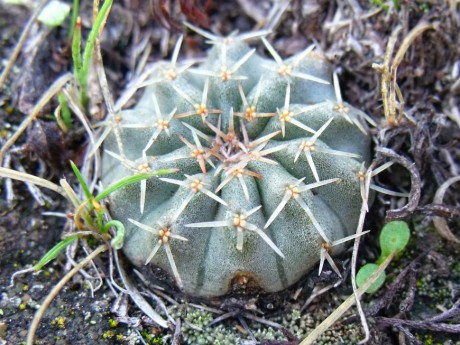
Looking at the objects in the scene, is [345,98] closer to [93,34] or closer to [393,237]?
[393,237]

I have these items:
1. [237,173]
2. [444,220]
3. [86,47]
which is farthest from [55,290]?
[444,220]

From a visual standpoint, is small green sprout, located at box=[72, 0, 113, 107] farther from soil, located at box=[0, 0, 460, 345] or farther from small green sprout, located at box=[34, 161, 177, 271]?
small green sprout, located at box=[34, 161, 177, 271]

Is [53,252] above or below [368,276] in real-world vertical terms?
above

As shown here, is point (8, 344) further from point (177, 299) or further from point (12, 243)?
point (177, 299)

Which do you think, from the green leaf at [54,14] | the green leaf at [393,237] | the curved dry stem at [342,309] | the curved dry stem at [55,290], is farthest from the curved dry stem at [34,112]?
the green leaf at [393,237]

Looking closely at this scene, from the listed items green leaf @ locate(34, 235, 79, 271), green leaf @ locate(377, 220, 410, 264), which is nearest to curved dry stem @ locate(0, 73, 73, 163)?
green leaf @ locate(34, 235, 79, 271)

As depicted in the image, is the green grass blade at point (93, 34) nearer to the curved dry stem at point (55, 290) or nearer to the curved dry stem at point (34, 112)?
the curved dry stem at point (34, 112)
